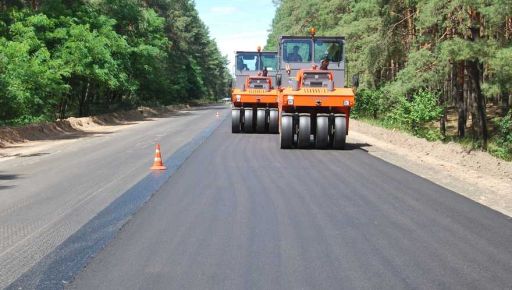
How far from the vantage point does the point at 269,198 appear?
8938mm

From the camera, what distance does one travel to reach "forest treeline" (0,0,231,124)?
23.5 metres

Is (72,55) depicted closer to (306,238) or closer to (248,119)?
(248,119)

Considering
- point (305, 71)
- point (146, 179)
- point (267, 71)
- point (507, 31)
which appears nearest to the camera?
point (146, 179)

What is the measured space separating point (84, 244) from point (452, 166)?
10364 millimetres

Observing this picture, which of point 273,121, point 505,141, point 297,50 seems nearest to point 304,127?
point 297,50

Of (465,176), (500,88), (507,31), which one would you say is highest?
(507,31)

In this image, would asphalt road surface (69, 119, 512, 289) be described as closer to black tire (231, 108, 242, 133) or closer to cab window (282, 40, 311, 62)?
cab window (282, 40, 311, 62)

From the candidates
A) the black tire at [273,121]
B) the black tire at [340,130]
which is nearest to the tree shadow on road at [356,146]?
the black tire at [340,130]

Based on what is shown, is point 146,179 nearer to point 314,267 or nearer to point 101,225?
point 101,225

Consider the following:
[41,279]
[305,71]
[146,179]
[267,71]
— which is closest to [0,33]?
[267,71]

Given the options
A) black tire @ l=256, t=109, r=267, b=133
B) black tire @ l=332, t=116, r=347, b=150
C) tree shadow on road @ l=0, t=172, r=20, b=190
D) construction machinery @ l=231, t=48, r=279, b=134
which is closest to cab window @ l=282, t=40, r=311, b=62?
black tire @ l=332, t=116, r=347, b=150

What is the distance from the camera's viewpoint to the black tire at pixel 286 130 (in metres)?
16.7

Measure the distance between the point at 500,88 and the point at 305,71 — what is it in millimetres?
6988

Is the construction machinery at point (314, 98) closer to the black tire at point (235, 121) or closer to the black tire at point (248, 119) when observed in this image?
the black tire at point (248, 119)
